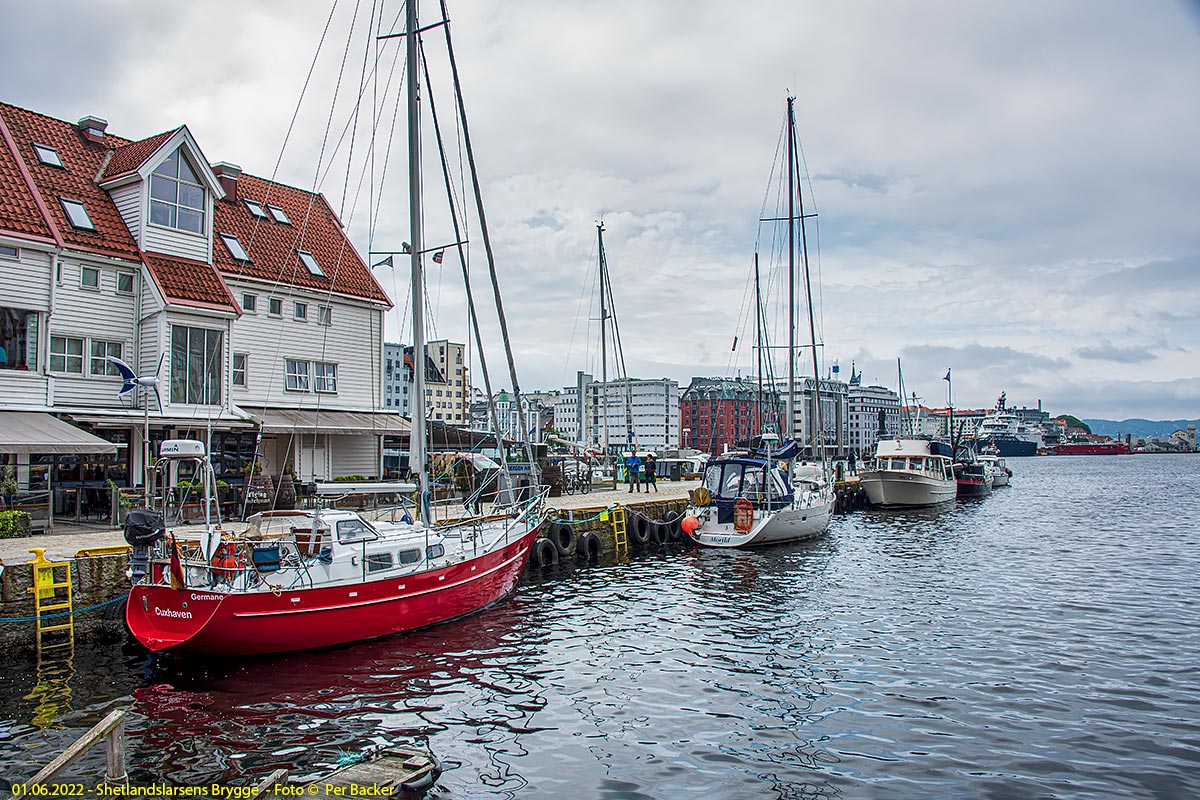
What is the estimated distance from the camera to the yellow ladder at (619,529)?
31013 mm

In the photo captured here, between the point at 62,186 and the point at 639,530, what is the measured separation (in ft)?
78.0

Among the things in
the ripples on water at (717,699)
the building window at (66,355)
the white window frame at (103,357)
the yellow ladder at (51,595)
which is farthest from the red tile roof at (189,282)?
the ripples on water at (717,699)

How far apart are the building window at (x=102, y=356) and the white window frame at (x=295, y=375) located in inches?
250

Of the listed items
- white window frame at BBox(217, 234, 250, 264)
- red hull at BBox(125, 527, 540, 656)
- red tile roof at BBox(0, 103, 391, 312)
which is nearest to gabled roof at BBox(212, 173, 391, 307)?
red tile roof at BBox(0, 103, 391, 312)

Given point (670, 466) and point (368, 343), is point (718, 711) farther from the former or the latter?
point (670, 466)

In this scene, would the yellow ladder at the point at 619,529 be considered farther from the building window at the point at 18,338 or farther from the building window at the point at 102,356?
the building window at the point at 18,338

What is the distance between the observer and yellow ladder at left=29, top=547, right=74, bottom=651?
15.5 metres

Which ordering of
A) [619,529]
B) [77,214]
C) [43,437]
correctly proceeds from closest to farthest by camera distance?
[43,437] < [77,214] < [619,529]

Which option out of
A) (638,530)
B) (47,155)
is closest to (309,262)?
(47,155)

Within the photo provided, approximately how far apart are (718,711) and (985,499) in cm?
5798

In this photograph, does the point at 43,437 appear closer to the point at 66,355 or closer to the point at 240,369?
the point at 66,355

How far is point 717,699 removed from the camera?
1415cm

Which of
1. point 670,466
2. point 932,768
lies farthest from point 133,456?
point 670,466

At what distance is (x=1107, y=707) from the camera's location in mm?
13695
